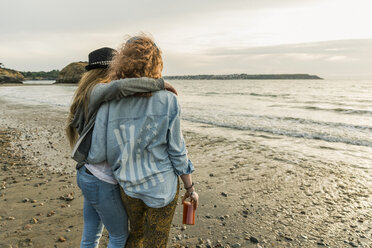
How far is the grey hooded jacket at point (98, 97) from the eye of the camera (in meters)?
1.72

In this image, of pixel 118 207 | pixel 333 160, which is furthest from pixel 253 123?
pixel 118 207

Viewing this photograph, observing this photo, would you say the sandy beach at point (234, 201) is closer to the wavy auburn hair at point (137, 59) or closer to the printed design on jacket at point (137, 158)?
the printed design on jacket at point (137, 158)

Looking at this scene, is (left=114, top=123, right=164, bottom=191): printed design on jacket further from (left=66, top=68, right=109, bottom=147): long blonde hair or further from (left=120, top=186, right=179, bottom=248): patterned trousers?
(left=66, top=68, right=109, bottom=147): long blonde hair

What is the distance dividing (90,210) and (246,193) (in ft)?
12.4

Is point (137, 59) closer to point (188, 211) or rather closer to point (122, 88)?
point (122, 88)

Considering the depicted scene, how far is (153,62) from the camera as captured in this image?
74.9 inches

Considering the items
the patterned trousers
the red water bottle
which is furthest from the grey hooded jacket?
the red water bottle

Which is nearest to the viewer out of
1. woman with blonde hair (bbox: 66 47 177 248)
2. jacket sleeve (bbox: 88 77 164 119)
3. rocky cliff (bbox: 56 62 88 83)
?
jacket sleeve (bbox: 88 77 164 119)

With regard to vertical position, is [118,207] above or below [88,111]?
below

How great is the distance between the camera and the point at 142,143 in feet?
6.02

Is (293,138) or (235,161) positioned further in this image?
(293,138)

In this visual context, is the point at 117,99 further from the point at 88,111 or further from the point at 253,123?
the point at 253,123

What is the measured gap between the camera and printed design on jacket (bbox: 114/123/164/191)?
1823mm

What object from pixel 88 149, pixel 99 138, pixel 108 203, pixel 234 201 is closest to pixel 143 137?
pixel 99 138
